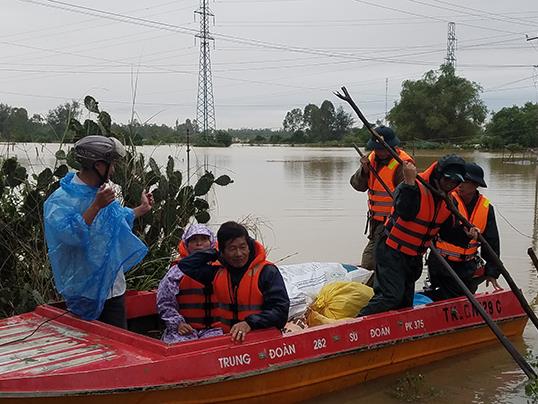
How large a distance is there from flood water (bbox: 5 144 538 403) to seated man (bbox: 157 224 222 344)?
111 centimetres

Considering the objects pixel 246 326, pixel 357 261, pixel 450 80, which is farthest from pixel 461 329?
pixel 450 80

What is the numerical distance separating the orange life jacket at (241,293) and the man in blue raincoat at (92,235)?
1.95 ft

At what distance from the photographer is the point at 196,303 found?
16.6 feet

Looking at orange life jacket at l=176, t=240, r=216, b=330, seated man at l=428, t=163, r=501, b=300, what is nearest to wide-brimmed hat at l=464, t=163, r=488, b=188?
seated man at l=428, t=163, r=501, b=300

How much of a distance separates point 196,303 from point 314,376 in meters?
1.00

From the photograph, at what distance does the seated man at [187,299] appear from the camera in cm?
493

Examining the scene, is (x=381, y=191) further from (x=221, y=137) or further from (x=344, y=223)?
(x=221, y=137)

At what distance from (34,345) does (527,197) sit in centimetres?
1726

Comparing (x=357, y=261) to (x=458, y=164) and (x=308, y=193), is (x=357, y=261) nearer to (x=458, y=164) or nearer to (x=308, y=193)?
(x=458, y=164)

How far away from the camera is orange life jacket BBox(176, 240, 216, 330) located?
5.02 m

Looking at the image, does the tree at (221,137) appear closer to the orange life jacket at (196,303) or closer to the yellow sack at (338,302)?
the yellow sack at (338,302)

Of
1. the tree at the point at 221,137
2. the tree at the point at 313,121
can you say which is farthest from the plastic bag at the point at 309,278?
the tree at the point at 313,121

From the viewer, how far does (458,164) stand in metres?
5.14

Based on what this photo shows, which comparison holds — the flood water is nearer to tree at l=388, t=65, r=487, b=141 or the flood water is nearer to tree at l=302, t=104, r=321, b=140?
tree at l=388, t=65, r=487, b=141
